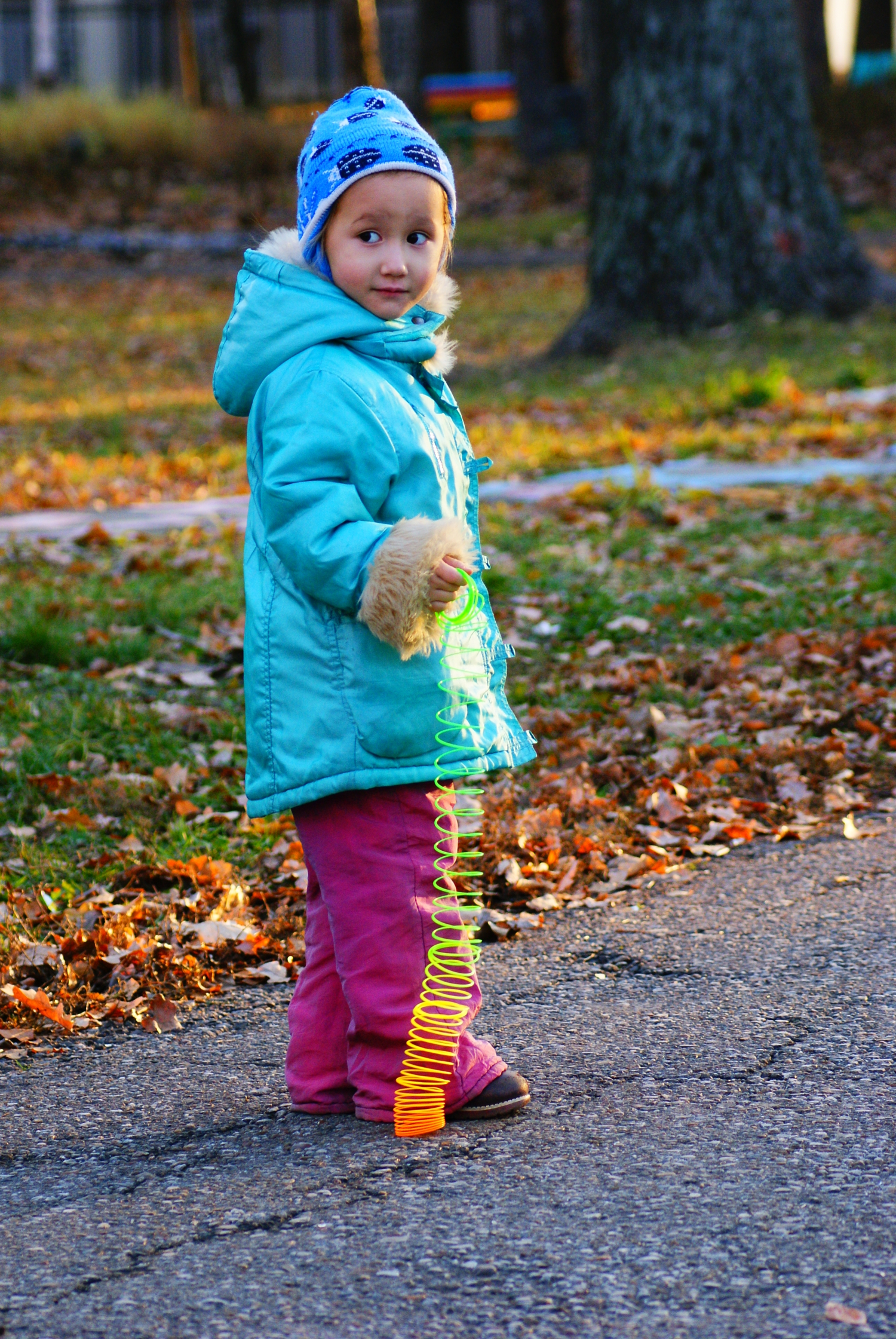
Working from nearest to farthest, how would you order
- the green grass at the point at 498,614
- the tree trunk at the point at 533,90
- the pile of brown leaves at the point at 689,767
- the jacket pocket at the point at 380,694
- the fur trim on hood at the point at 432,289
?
the jacket pocket at the point at 380,694
the fur trim on hood at the point at 432,289
the pile of brown leaves at the point at 689,767
the green grass at the point at 498,614
the tree trunk at the point at 533,90

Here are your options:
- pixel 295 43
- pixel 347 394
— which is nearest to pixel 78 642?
pixel 347 394

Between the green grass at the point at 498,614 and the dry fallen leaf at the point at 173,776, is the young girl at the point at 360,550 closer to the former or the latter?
the green grass at the point at 498,614

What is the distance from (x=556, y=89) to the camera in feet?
84.6

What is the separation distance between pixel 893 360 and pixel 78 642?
7216mm

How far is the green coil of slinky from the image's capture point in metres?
2.82

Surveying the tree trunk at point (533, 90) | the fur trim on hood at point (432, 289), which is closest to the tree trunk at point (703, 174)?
the fur trim on hood at point (432, 289)

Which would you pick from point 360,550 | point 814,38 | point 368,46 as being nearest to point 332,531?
point 360,550

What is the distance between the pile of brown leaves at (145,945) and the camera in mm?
3520

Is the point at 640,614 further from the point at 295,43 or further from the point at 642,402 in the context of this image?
the point at 295,43

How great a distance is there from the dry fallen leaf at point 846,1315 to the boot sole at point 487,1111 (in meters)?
0.83

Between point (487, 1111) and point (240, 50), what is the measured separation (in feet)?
100

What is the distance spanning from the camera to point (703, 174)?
11695mm

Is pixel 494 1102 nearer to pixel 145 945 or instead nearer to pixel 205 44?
pixel 145 945

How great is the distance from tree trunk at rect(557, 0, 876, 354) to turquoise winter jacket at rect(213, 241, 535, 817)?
9.55 meters
